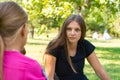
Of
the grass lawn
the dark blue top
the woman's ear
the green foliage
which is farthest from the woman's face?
the green foliage

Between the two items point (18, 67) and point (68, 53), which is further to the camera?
point (68, 53)

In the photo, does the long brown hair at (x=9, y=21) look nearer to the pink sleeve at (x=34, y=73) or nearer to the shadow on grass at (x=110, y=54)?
the pink sleeve at (x=34, y=73)

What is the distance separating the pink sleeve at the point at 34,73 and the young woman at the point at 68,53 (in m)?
2.25

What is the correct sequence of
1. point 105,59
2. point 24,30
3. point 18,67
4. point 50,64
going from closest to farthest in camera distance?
point 18,67 → point 24,30 → point 50,64 → point 105,59

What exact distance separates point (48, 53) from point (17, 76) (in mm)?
2434

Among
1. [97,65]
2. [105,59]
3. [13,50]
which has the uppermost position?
[13,50]

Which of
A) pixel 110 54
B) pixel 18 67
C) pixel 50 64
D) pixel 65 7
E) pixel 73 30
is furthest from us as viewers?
pixel 110 54

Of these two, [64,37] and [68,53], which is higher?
[64,37]

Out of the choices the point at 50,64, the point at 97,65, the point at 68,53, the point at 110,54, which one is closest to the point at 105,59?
the point at 110,54

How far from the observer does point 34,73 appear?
215 cm

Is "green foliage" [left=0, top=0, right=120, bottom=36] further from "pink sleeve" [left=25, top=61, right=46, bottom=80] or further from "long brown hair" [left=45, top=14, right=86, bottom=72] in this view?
"pink sleeve" [left=25, top=61, right=46, bottom=80]

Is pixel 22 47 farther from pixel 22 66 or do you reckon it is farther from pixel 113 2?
pixel 113 2

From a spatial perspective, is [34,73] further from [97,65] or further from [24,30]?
[97,65]

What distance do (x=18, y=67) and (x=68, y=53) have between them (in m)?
2.53
